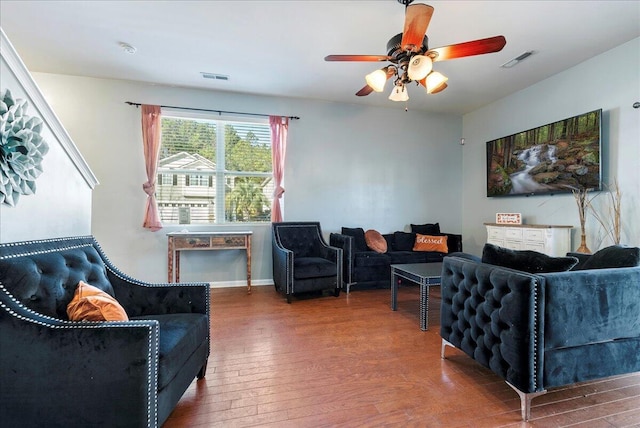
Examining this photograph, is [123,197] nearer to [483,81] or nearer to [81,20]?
[81,20]

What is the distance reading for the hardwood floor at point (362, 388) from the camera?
161 cm

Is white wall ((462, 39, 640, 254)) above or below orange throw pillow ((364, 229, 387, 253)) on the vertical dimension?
above

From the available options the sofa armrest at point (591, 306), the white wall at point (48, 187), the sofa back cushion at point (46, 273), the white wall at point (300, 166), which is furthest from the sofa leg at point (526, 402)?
the white wall at point (300, 166)

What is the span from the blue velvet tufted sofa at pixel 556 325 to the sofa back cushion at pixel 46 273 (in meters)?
2.32

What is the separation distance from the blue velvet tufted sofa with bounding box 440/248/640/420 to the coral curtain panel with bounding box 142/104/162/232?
13.6 feet

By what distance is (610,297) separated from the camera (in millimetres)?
1683

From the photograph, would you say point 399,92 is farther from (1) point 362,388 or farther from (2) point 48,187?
(2) point 48,187

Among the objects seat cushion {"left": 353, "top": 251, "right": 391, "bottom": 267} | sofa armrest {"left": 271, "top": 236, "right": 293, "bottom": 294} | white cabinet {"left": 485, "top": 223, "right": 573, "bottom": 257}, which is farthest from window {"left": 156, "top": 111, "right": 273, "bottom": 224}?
white cabinet {"left": 485, "top": 223, "right": 573, "bottom": 257}

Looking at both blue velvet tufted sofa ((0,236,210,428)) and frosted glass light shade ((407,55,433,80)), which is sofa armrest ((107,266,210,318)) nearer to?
blue velvet tufted sofa ((0,236,210,428))

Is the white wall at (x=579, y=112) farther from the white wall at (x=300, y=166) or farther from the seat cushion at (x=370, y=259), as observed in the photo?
the seat cushion at (x=370, y=259)

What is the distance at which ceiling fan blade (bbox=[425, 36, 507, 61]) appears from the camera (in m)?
2.05

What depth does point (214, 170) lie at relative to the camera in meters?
4.49

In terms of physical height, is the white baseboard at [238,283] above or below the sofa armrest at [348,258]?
below

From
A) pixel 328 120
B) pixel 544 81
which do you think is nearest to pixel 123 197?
pixel 328 120
